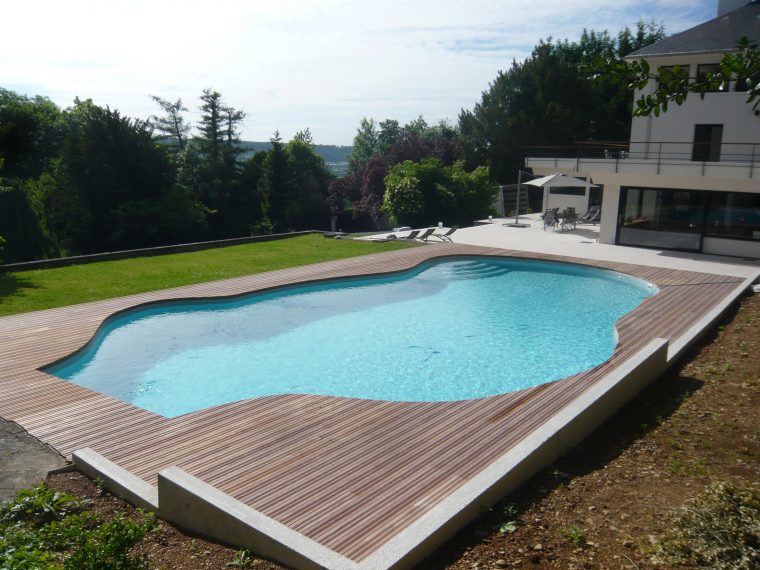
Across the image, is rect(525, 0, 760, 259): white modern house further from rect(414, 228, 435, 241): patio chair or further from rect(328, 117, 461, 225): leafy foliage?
rect(328, 117, 461, 225): leafy foliage

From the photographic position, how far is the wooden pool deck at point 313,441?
504 centimetres

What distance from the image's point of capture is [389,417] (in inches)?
279

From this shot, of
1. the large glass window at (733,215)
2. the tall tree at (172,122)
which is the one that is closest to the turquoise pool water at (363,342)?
the large glass window at (733,215)

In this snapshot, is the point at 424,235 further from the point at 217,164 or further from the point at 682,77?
the point at 217,164

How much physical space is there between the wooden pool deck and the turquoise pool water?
57.2 inches

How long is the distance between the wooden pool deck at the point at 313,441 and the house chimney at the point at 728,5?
68.0 ft

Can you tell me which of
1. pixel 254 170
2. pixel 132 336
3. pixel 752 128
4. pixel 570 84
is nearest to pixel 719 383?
pixel 132 336

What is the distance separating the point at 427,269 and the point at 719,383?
1081 centimetres

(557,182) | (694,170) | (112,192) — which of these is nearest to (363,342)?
(694,170)

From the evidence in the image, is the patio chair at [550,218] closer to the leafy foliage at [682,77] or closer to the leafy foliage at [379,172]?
the leafy foliage at [379,172]

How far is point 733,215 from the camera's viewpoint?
1789cm

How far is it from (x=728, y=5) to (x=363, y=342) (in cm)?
2198

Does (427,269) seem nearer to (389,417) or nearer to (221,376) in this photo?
(221,376)

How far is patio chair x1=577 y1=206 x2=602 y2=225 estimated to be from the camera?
993 inches
